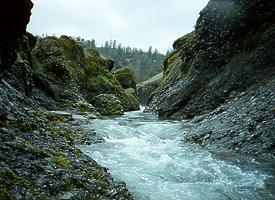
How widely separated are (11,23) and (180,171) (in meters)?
4.69

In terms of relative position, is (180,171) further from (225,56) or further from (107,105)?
(107,105)

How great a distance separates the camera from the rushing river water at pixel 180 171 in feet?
20.4

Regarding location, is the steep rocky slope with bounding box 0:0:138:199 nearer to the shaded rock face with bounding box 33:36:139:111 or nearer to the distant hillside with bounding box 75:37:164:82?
the shaded rock face with bounding box 33:36:139:111

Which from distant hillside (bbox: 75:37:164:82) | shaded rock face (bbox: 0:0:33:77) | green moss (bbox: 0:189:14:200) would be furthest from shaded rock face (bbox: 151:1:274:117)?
distant hillside (bbox: 75:37:164:82)

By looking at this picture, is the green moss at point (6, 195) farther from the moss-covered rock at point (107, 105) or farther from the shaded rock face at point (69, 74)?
the moss-covered rock at point (107, 105)

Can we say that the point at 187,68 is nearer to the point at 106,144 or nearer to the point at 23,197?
the point at 106,144

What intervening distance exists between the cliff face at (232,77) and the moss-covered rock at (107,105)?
2.74 m

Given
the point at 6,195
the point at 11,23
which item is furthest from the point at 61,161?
the point at 11,23

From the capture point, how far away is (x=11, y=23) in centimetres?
643

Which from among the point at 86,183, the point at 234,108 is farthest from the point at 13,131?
the point at 234,108

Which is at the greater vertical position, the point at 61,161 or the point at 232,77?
the point at 232,77

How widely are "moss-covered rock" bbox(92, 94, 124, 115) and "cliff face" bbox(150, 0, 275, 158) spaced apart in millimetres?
2737

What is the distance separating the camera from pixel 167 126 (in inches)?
570

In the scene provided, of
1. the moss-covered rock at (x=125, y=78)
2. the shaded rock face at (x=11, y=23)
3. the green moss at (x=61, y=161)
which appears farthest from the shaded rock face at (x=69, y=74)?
the moss-covered rock at (x=125, y=78)
